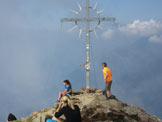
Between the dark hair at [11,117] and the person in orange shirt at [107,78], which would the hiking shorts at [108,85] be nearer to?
the person in orange shirt at [107,78]

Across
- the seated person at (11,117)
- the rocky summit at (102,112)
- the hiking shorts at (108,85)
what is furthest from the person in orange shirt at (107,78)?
the seated person at (11,117)

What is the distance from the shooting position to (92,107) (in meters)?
15.3

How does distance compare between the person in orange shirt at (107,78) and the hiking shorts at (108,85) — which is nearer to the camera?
the person in orange shirt at (107,78)

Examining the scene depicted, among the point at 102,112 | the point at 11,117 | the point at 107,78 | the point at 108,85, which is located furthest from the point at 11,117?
the point at 102,112

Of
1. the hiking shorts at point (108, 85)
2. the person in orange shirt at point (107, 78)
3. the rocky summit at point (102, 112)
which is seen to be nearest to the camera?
the rocky summit at point (102, 112)

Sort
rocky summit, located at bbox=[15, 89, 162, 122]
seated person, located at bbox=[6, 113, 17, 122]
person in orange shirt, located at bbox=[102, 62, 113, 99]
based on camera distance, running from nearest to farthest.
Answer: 1. rocky summit, located at bbox=[15, 89, 162, 122]
2. person in orange shirt, located at bbox=[102, 62, 113, 99]
3. seated person, located at bbox=[6, 113, 17, 122]

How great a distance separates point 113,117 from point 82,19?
36.4ft

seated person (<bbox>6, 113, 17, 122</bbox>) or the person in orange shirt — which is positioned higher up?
the person in orange shirt

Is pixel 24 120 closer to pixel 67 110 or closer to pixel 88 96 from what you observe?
pixel 88 96

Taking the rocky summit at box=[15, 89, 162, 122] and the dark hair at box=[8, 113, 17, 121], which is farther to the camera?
the dark hair at box=[8, 113, 17, 121]

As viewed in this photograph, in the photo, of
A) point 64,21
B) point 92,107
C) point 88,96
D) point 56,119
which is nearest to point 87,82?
point 88,96

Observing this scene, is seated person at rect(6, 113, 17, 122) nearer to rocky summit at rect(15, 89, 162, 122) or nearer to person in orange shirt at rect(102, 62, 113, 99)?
rocky summit at rect(15, 89, 162, 122)

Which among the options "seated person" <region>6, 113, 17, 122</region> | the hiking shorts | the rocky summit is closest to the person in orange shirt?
the hiking shorts

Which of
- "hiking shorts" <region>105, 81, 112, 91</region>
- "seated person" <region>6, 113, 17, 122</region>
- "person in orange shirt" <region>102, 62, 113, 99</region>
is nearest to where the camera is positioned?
"person in orange shirt" <region>102, 62, 113, 99</region>
